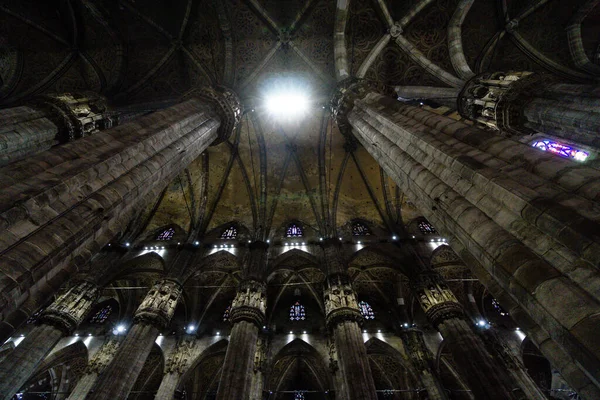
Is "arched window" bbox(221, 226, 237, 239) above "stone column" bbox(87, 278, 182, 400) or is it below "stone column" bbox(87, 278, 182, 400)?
above

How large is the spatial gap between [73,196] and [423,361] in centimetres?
1364

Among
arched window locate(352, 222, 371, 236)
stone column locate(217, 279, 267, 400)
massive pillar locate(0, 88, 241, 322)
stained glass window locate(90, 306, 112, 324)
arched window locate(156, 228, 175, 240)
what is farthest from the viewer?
arched window locate(352, 222, 371, 236)

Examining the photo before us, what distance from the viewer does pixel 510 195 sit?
377 cm

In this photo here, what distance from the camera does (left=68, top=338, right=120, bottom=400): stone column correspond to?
1079 cm

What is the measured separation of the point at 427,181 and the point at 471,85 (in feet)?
22.8

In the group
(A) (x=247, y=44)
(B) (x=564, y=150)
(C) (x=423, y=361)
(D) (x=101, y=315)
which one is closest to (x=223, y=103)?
(A) (x=247, y=44)

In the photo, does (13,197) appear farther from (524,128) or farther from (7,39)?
(7,39)

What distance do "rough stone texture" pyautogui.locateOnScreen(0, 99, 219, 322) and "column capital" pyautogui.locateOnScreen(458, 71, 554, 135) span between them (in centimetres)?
946

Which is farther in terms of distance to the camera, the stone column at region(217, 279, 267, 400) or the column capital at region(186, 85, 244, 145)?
the column capital at region(186, 85, 244, 145)

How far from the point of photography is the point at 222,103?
37.6 feet

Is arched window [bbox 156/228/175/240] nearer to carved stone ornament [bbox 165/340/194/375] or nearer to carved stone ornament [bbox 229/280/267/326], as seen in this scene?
carved stone ornament [bbox 165/340/194/375]

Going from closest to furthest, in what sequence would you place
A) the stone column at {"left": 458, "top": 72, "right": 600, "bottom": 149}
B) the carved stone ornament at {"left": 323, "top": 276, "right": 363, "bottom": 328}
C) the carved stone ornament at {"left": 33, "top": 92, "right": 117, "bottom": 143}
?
the stone column at {"left": 458, "top": 72, "right": 600, "bottom": 149} < the carved stone ornament at {"left": 33, "top": 92, "right": 117, "bottom": 143} < the carved stone ornament at {"left": 323, "top": 276, "right": 363, "bottom": 328}

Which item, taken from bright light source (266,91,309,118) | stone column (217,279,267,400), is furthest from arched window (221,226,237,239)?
bright light source (266,91,309,118)

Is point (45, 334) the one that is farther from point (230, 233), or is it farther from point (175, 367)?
point (230, 233)
